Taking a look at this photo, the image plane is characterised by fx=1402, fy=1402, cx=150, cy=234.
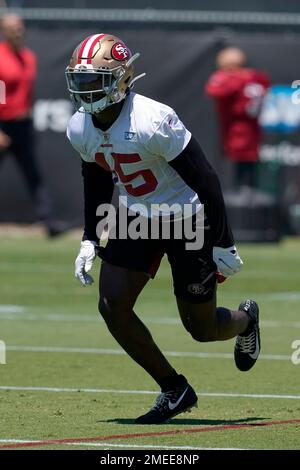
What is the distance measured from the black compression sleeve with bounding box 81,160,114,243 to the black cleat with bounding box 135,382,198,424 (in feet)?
3.13

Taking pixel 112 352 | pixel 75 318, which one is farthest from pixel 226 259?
pixel 75 318

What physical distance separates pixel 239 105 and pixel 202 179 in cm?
1098

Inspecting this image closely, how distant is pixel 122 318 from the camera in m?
7.47

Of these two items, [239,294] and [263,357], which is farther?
[239,294]

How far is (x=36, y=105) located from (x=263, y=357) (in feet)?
31.3

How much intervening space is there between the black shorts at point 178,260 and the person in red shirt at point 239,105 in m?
10.7

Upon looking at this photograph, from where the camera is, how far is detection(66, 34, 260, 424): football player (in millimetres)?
7363

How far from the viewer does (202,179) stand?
290 inches

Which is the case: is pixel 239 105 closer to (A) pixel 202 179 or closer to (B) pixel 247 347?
(B) pixel 247 347

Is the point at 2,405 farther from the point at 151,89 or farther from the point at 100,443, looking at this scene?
the point at 151,89

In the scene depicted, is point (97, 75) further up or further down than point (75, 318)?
further up

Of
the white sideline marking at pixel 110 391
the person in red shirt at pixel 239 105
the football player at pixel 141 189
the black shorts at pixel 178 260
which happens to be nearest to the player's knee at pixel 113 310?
the football player at pixel 141 189

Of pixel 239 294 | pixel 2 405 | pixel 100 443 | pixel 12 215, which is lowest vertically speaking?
pixel 12 215
